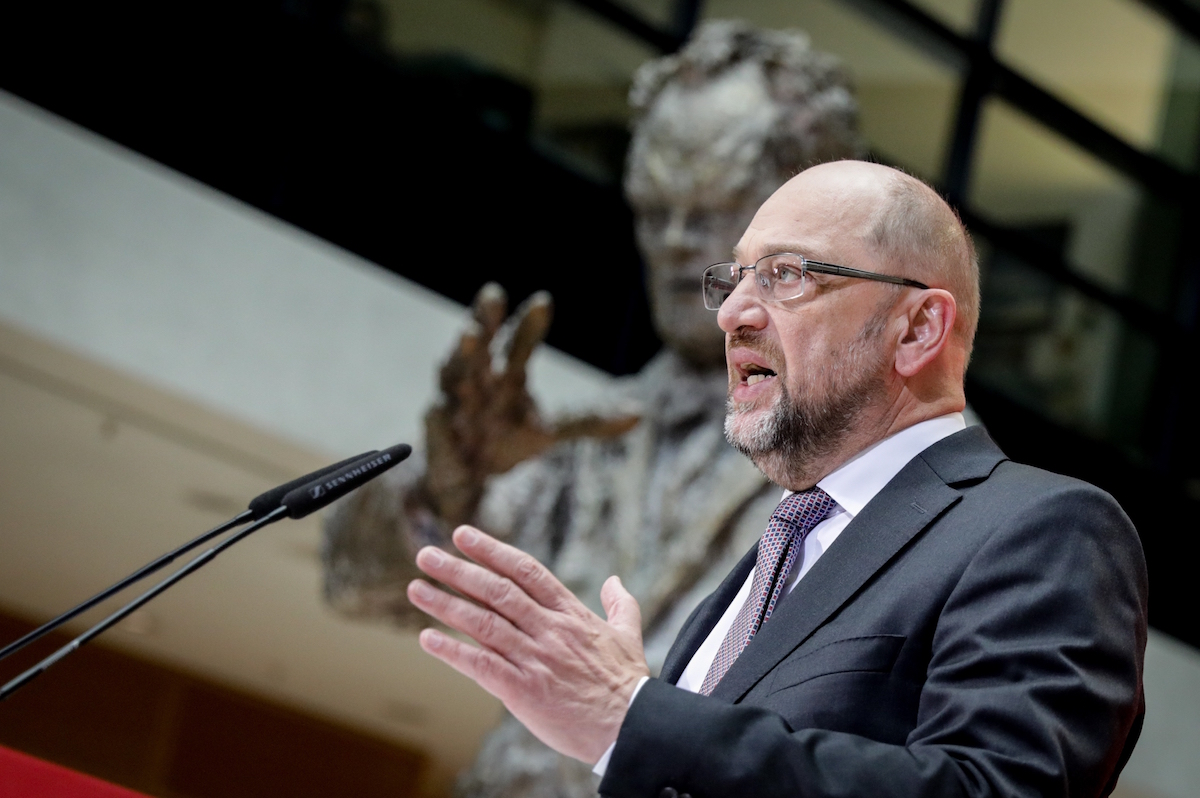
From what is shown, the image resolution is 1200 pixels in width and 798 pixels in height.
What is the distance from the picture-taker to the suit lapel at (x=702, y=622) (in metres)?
2.25

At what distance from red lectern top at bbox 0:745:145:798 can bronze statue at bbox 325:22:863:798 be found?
6.90ft

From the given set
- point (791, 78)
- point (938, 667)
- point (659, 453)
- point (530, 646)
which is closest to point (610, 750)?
point (530, 646)

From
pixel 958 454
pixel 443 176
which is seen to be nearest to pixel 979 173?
pixel 443 176

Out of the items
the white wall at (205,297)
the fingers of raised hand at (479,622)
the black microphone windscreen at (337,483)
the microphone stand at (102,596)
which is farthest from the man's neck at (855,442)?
the white wall at (205,297)

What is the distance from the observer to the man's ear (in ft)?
7.04

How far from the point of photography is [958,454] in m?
2.06

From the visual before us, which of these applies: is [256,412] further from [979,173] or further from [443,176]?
[979,173]

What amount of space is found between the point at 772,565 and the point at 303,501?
0.62 meters

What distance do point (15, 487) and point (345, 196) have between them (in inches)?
134

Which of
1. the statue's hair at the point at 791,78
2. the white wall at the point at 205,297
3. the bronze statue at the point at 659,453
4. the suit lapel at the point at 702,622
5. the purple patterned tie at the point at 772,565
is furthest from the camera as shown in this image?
the white wall at the point at 205,297

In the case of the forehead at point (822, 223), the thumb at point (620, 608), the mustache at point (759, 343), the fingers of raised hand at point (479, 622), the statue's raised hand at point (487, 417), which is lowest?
the statue's raised hand at point (487, 417)

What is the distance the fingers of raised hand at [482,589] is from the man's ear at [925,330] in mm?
750

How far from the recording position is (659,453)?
14.7 feet

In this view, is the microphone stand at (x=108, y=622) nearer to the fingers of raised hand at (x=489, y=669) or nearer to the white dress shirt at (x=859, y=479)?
the fingers of raised hand at (x=489, y=669)
